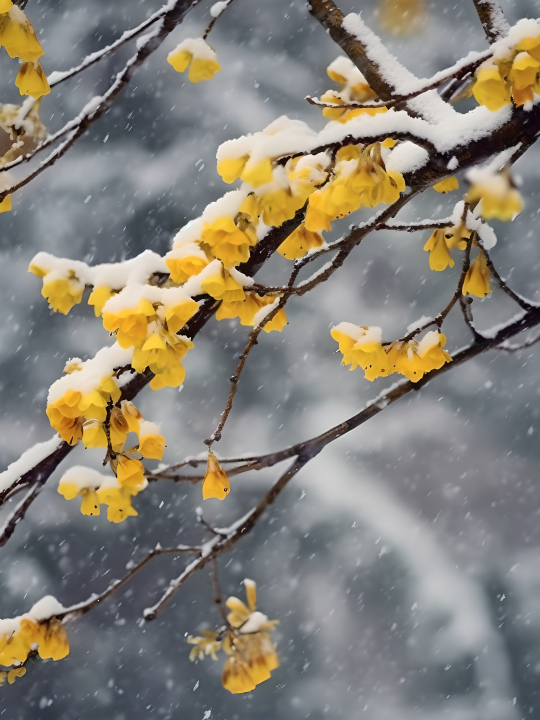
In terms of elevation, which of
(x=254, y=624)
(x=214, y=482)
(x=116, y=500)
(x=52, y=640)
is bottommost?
(x=254, y=624)

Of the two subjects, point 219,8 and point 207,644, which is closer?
point 219,8

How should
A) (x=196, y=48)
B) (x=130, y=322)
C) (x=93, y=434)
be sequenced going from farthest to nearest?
(x=196, y=48)
(x=93, y=434)
(x=130, y=322)

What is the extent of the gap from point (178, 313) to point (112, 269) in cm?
23

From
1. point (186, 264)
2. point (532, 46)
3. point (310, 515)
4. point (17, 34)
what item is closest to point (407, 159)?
point (532, 46)

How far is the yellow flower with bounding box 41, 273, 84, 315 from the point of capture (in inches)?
33.6

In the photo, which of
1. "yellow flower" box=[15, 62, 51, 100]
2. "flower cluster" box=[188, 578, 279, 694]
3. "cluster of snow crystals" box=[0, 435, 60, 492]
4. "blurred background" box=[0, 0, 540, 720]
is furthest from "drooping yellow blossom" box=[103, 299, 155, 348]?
"blurred background" box=[0, 0, 540, 720]

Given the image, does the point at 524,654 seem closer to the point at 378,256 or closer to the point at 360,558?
the point at 360,558

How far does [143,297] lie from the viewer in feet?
2.20

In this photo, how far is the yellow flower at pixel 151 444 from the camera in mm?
921

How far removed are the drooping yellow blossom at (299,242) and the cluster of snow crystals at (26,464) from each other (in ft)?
1.67

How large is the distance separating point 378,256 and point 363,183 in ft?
32.8

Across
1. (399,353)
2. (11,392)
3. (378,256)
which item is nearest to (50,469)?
(399,353)

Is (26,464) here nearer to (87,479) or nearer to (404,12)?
(87,479)

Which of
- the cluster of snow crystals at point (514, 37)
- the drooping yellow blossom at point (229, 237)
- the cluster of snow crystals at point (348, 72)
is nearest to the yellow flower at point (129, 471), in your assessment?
the drooping yellow blossom at point (229, 237)
